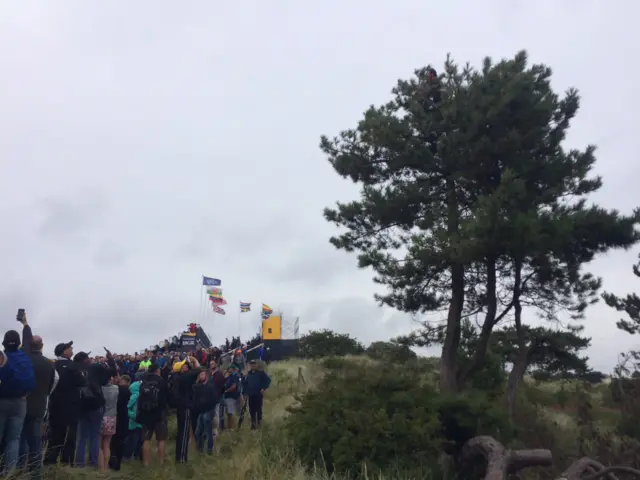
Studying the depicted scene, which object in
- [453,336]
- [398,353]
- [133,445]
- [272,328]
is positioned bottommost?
[133,445]

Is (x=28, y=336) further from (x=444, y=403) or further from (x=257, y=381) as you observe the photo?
(x=257, y=381)

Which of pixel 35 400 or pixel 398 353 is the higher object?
pixel 398 353

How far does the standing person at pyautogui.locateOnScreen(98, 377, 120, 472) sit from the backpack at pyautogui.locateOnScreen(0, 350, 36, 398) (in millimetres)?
2752

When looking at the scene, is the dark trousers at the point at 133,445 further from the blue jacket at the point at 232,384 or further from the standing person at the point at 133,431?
the blue jacket at the point at 232,384

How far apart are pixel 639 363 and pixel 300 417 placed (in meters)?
14.9

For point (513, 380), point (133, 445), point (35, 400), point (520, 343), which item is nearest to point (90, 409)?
point (35, 400)

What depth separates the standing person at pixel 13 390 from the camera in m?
7.74

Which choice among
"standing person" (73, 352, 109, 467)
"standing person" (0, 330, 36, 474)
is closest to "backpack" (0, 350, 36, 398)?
"standing person" (0, 330, 36, 474)

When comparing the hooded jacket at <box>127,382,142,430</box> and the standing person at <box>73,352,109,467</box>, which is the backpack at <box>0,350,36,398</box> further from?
the hooded jacket at <box>127,382,142,430</box>

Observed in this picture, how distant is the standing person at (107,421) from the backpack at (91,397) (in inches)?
18.0

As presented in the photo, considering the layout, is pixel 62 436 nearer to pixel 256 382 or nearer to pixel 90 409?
pixel 90 409

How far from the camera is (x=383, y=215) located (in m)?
16.2

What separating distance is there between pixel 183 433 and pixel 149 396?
1.34 m

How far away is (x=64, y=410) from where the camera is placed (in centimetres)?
948
